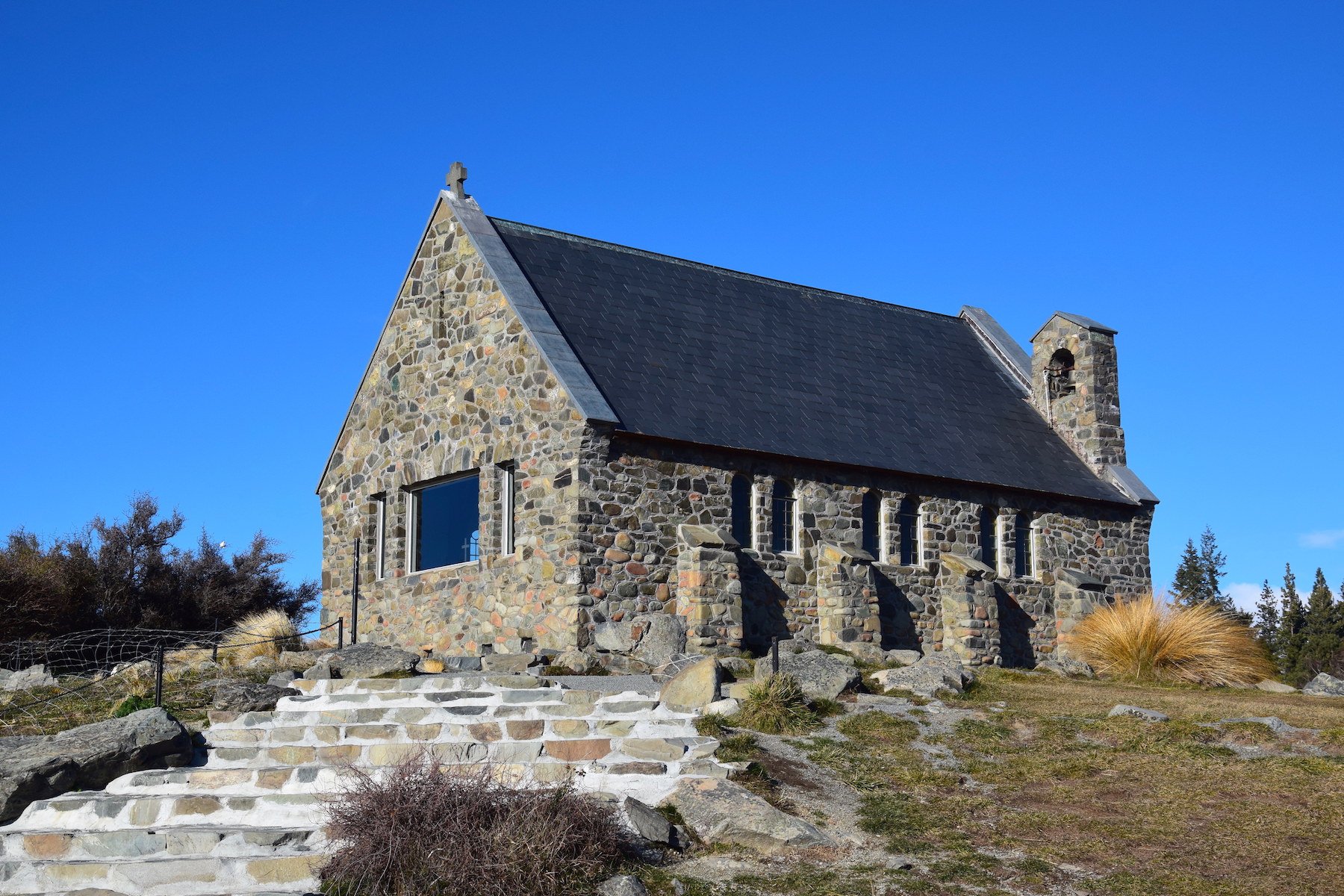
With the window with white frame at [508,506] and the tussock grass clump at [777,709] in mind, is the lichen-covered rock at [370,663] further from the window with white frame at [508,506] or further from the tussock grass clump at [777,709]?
the tussock grass clump at [777,709]

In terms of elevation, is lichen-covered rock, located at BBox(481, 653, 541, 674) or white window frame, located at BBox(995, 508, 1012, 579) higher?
white window frame, located at BBox(995, 508, 1012, 579)

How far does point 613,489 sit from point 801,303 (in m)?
9.10

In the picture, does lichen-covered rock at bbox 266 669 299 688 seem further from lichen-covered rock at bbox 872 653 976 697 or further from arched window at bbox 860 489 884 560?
arched window at bbox 860 489 884 560

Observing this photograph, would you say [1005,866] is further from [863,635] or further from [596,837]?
[863,635]

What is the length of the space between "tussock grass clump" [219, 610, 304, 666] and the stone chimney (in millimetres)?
16699

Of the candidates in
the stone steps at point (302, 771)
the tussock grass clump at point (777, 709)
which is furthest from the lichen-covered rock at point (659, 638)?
the tussock grass clump at point (777, 709)

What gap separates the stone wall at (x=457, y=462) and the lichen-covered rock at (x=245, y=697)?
6009 millimetres

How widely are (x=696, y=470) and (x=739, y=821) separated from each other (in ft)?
38.3

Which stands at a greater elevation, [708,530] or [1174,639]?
[708,530]

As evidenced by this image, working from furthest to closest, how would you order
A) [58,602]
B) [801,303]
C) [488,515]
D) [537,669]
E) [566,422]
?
[801,303] → [58,602] → [488,515] → [566,422] → [537,669]

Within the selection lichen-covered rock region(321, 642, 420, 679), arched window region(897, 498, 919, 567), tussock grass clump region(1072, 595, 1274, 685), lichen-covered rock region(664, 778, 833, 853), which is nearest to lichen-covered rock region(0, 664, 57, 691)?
lichen-covered rock region(321, 642, 420, 679)

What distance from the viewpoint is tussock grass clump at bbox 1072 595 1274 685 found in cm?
2191

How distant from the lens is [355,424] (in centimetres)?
2662

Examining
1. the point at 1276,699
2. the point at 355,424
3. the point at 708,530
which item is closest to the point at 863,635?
the point at 708,530
